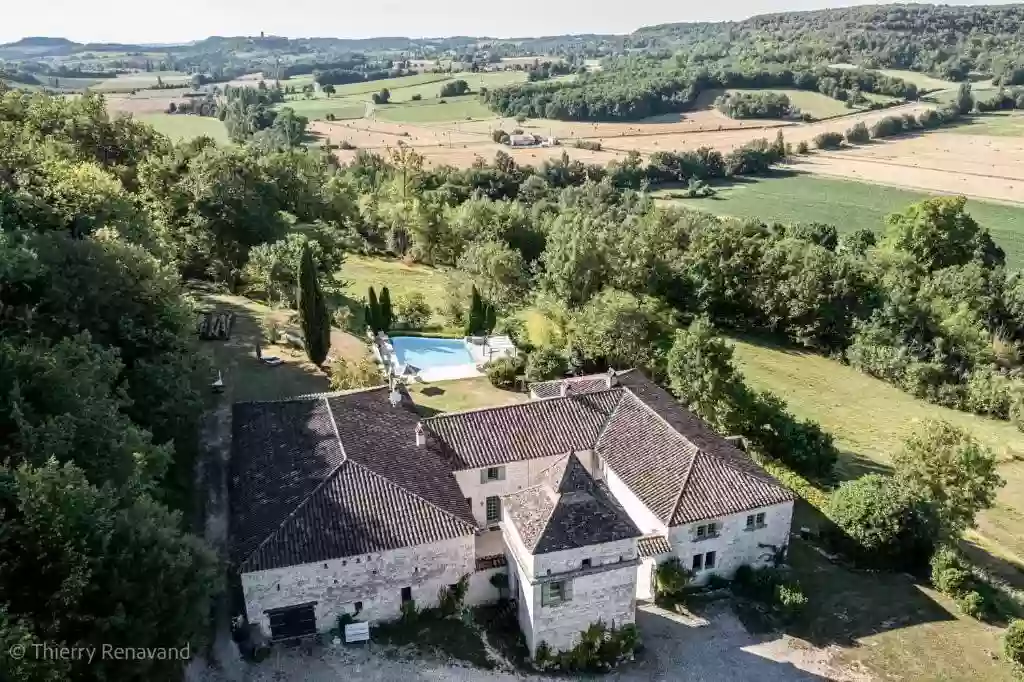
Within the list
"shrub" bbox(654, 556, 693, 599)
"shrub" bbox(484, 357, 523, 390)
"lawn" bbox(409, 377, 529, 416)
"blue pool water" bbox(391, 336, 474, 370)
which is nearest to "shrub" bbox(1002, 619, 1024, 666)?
"shrub" bbox(654, 556, 693, 599)

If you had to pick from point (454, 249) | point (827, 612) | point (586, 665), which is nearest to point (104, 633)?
point (586, 665)

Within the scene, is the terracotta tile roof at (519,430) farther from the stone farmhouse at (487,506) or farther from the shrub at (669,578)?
the shrub at (669,578)

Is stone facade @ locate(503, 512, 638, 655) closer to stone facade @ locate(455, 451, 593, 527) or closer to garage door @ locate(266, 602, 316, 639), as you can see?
stone facade @ locate(455, 451, 593, 527)

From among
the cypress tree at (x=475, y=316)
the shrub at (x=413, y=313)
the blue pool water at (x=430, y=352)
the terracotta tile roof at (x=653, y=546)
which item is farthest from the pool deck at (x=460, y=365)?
the terracotta tile roof at (x=653, y=546)

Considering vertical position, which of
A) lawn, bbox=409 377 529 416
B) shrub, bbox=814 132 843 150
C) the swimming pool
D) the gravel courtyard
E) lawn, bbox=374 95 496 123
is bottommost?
the gravel courtyard

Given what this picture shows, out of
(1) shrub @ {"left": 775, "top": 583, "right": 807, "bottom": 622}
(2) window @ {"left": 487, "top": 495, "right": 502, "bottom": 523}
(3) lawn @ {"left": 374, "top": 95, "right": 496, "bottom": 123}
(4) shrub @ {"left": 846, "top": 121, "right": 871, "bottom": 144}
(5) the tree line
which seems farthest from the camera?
(3) lawn @ {"left": 374, "top": 95, "right": 496, "bottom": 123}

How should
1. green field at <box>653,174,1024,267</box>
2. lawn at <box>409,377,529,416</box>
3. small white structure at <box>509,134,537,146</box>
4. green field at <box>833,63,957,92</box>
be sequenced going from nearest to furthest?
1. lawn at <box>409,377,529,416</box>
2. green field at <box>653,174,1024,267</box>
3. small white structure at <box>509,134,537,146</box>
4. green field at <box>833,63,957,92</box>
